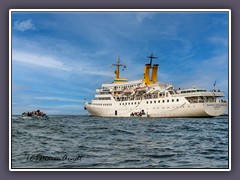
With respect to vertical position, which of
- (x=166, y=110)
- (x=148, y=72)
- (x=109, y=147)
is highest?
(x=148, y=72)

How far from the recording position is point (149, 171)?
4.40 meters

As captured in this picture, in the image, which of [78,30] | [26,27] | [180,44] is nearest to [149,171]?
[180,44]

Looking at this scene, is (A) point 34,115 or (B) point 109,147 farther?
(B) point 109,147

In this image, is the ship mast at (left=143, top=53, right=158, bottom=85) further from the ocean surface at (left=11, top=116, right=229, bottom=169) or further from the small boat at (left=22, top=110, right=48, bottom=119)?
the small boat at (left=22, top=110, right=48, bottom=119)

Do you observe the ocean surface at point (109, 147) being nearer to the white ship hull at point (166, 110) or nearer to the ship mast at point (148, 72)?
the ship mast at point (148, 72)

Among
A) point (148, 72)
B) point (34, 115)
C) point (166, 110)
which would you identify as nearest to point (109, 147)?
point (34, 115)

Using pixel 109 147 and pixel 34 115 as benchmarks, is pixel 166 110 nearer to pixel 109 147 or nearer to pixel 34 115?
pixel 109 147

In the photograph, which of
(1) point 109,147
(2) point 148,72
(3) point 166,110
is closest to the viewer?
(1) point 109,147

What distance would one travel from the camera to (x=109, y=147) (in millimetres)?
4711

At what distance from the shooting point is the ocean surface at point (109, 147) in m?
4.47

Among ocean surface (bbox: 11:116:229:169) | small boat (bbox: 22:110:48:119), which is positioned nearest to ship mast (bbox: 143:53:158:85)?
ocean surface (bbox: 11:116:229:169)
